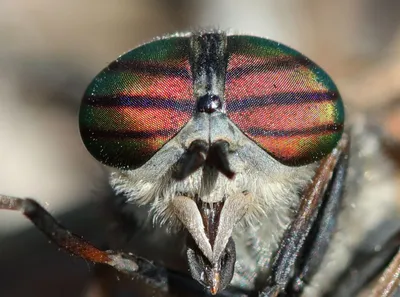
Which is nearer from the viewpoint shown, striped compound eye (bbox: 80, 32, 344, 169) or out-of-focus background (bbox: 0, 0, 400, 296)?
striped compound eye (bbox: 80, 32, 344, 169)

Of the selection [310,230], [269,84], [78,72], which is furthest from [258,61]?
[78,72]

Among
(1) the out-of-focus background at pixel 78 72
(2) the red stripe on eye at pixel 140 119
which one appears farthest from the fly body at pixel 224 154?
(1) the out-of-focus background at pixel 78 72

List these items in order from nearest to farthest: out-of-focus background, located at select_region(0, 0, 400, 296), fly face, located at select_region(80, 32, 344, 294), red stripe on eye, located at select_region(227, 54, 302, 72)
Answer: fly face, located at select_region(80, 32, 344, 294), red stripe on eye, located at select_region(227, 54, 302, 72), out-of-focus background, located at select_region(0, 0, 400, 296)

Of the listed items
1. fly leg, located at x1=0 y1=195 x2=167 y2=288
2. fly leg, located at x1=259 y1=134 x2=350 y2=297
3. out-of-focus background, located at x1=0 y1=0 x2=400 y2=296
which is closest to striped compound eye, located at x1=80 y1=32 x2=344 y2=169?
fly leg, located at x1=259 y1=134 x2=350 y2=297

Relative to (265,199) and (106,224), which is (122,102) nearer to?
(265,199)

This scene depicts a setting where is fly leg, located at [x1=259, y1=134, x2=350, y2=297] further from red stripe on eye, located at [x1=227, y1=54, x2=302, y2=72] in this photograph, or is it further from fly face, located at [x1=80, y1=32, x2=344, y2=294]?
red stripe on eye, located at [x1=227, y1=54, x2=302, y2=72]

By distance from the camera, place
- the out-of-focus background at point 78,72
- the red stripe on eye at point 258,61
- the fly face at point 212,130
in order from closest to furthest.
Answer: the fly face at point 212,130 < the red stripe on eye at point 258,61 < the out-of-focus background at point 78,72

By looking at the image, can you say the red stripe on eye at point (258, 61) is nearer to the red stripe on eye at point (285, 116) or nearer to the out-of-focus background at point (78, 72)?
the red stripe on eye at point (285, 116)

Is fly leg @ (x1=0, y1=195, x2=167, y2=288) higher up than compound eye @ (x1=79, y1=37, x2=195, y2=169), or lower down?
lower down
